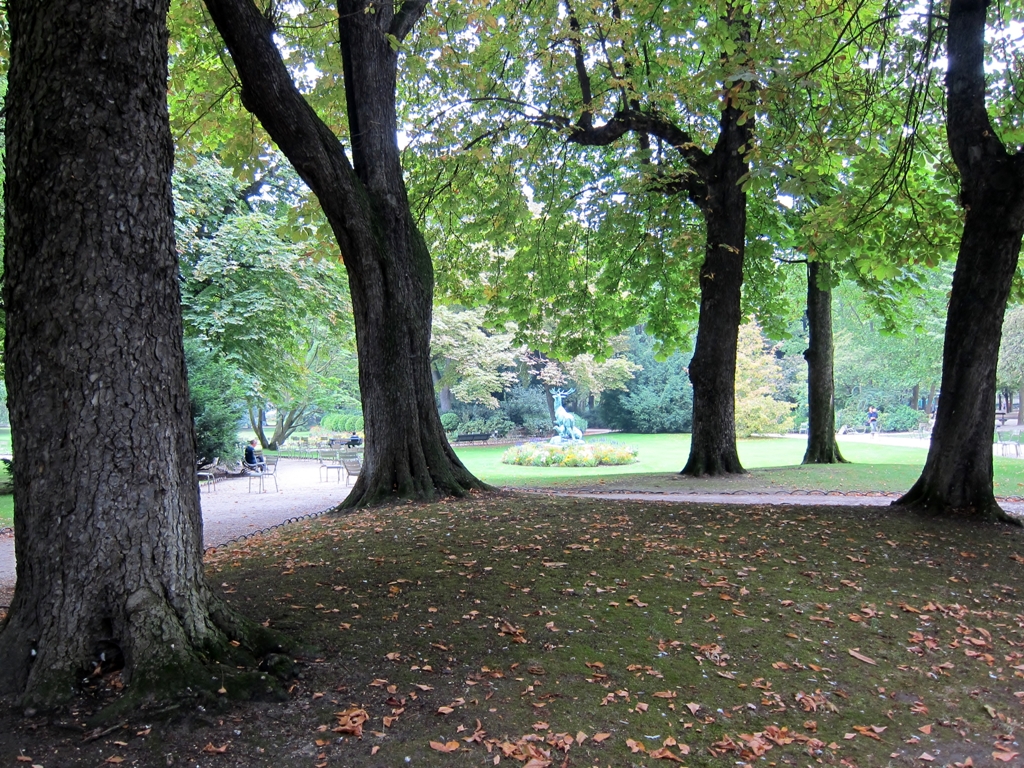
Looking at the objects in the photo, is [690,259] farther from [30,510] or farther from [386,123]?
[30,510]

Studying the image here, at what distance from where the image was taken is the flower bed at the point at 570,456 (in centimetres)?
2608

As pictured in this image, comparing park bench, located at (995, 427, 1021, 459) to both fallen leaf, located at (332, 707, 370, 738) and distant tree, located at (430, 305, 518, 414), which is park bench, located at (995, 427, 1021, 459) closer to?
distant tree, located at (430, 305, 518, 414)

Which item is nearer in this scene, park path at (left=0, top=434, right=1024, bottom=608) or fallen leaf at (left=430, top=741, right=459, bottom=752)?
fallen leaf at (left=430, top=741, right=459, bottom=752)

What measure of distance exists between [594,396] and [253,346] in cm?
2903

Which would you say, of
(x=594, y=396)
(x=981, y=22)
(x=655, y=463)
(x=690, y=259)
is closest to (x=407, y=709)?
(x=981, y=22)

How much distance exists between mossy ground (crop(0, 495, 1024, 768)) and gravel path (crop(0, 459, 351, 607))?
150 inches

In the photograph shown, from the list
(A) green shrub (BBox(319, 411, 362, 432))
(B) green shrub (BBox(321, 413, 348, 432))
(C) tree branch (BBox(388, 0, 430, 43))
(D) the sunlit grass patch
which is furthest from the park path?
(B) green shrub (BBox(321, 413, 348, 432))

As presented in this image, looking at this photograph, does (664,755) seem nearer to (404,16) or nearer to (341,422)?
(404,16)

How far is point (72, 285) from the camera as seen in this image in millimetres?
3238

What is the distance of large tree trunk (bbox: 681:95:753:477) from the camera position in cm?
1258

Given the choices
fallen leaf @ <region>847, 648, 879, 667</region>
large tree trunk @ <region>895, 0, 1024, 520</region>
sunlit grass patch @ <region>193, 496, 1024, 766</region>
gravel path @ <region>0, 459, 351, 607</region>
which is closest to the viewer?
sunlit grass patch @ <region>193, 496, 1024, 766</region>

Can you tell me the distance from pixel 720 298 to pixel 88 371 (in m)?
11.2

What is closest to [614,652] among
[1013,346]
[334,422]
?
[1013,346]

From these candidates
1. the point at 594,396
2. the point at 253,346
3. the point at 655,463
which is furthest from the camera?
the point at 594,396
